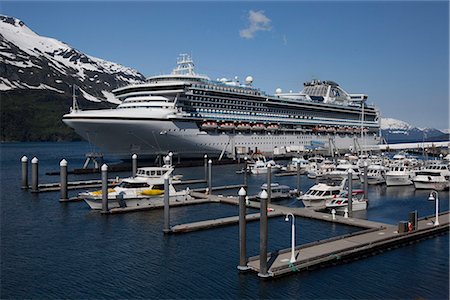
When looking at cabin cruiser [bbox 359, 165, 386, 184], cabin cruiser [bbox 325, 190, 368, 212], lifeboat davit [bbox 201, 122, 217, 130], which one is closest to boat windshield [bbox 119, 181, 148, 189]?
cabin cruiser [bbox 325, 190, 368, 212]

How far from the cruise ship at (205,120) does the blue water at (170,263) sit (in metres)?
31.2

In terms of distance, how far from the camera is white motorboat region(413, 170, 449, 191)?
151ft

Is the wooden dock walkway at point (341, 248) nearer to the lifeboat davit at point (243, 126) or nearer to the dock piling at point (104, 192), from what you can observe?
the dock piling at point (104, 192)

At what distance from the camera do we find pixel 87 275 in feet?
64.7

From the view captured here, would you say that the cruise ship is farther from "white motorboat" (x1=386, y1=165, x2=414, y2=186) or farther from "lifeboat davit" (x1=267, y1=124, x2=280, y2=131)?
"white motorboat" (x1=386, y1=165, x2=414, y2=186)

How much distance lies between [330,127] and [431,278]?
89.3m

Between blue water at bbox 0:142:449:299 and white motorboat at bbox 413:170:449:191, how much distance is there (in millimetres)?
15884

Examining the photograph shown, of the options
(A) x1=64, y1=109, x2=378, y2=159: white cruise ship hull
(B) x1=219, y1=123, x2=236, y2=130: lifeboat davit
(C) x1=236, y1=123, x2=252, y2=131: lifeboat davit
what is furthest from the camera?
(C) x1=236, y1=123, x2=252, y2=131: lifeboat davit

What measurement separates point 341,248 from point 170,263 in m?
7.81

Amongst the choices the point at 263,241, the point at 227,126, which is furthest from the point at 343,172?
the point at 263,241

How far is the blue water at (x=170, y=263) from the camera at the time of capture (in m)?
17.9

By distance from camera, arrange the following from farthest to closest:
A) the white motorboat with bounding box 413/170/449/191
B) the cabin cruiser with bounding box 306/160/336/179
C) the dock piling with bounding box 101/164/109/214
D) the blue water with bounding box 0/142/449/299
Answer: the cabin cruiser with bounding box 306/160/336/179 → the white motorboat with bounding box 413/170/449/191 → the dock piling with bounding box 101/164/109/214 → the blue water with bounding box 0/142/449/299

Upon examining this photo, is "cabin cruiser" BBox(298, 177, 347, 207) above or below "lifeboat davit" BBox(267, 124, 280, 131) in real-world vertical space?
below

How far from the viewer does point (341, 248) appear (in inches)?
842
